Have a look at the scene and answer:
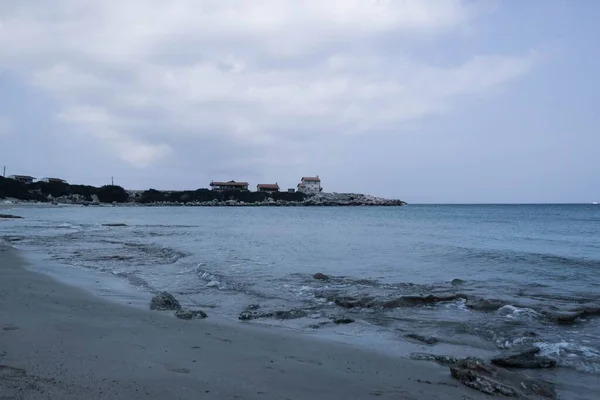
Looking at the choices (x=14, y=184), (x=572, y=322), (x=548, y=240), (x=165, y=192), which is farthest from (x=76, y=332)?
(x=165, y=192)

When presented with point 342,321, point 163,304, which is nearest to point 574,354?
point 342,321

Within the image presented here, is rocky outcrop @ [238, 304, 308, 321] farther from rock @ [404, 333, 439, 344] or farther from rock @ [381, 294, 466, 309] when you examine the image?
rock @ [404, 333, 439, 344]

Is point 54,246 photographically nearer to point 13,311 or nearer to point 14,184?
point 13,311

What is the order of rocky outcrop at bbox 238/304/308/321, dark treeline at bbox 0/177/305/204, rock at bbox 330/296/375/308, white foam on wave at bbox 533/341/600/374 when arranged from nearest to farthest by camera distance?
white foam on wave at bbox 533/341/600/374 → rocky outcrop at bbox 238/304/308/321 → rock at bbox 330/296/375/308 → dark treeline at bbox 0/177/305/204

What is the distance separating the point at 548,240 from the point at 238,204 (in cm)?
11125

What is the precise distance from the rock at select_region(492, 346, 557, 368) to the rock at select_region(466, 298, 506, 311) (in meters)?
3.36

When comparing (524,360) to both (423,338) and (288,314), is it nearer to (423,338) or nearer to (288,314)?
(423,338)

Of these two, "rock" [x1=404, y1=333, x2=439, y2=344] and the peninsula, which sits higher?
the peninsula

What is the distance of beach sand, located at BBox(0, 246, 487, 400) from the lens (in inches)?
185

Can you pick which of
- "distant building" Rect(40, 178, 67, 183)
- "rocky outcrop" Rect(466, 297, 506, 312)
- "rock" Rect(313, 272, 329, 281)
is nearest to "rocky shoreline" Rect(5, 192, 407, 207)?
"distant building" Rect(40, 178, 67, 183)

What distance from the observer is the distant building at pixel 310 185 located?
16238cm

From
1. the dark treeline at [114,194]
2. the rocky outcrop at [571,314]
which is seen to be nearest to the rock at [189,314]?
the rocky outcrop at [571,314]

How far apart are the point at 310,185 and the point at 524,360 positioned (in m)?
158

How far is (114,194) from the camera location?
135m
